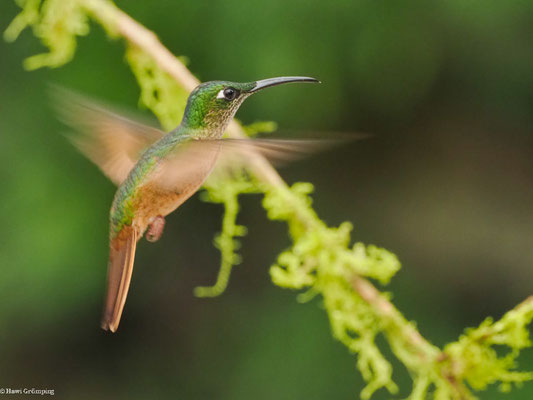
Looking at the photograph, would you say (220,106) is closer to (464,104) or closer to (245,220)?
(245,220)

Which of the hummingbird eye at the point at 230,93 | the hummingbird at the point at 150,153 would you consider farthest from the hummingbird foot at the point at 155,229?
the hummingbird eye at the point at 230,93

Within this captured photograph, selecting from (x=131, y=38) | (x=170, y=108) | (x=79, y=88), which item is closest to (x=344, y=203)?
(x=79, y=88)

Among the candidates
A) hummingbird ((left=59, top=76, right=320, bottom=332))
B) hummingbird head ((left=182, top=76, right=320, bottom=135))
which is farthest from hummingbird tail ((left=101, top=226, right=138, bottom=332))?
hummingbird head ((left=182, top=76, right=320, bottom=135))

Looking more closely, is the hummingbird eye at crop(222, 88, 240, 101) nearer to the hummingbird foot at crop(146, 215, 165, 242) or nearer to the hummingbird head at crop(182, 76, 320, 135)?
the hummingbird head at crop(182, 76, 320, 135)

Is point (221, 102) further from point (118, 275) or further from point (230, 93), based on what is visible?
point (118, 275)

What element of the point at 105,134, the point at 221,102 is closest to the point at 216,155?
the point at 221,102
